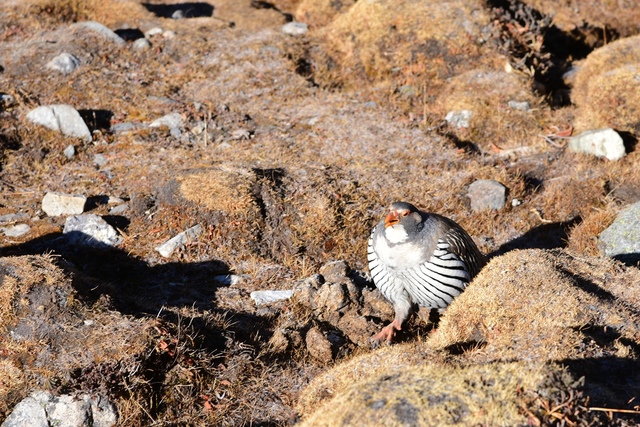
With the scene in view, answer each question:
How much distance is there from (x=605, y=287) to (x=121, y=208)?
6406 mm

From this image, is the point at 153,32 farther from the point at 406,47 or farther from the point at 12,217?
the point at 12,217

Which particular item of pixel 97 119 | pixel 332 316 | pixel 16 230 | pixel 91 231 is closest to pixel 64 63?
pixel 97 119

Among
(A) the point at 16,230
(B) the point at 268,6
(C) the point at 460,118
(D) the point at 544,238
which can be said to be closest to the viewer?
(A) the point at 16,230

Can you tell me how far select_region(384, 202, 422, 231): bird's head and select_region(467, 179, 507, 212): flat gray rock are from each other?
328 cm

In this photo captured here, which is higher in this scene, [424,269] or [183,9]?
[424,269]

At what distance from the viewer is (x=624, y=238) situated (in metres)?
8.32

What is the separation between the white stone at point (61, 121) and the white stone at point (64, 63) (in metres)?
1.86

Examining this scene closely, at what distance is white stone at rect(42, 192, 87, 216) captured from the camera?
366 inches

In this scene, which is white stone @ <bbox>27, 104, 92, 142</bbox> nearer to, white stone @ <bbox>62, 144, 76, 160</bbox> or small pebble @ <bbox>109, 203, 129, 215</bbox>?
white stone @ <bbox>62, 144, 76, 160</bbox>

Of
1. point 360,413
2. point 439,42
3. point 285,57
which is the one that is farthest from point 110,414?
point 439,42

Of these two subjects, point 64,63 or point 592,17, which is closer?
point 64,63

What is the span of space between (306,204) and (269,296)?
5.95 ft

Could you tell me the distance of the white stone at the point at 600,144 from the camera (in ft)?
34.5

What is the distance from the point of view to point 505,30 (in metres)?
13.8
